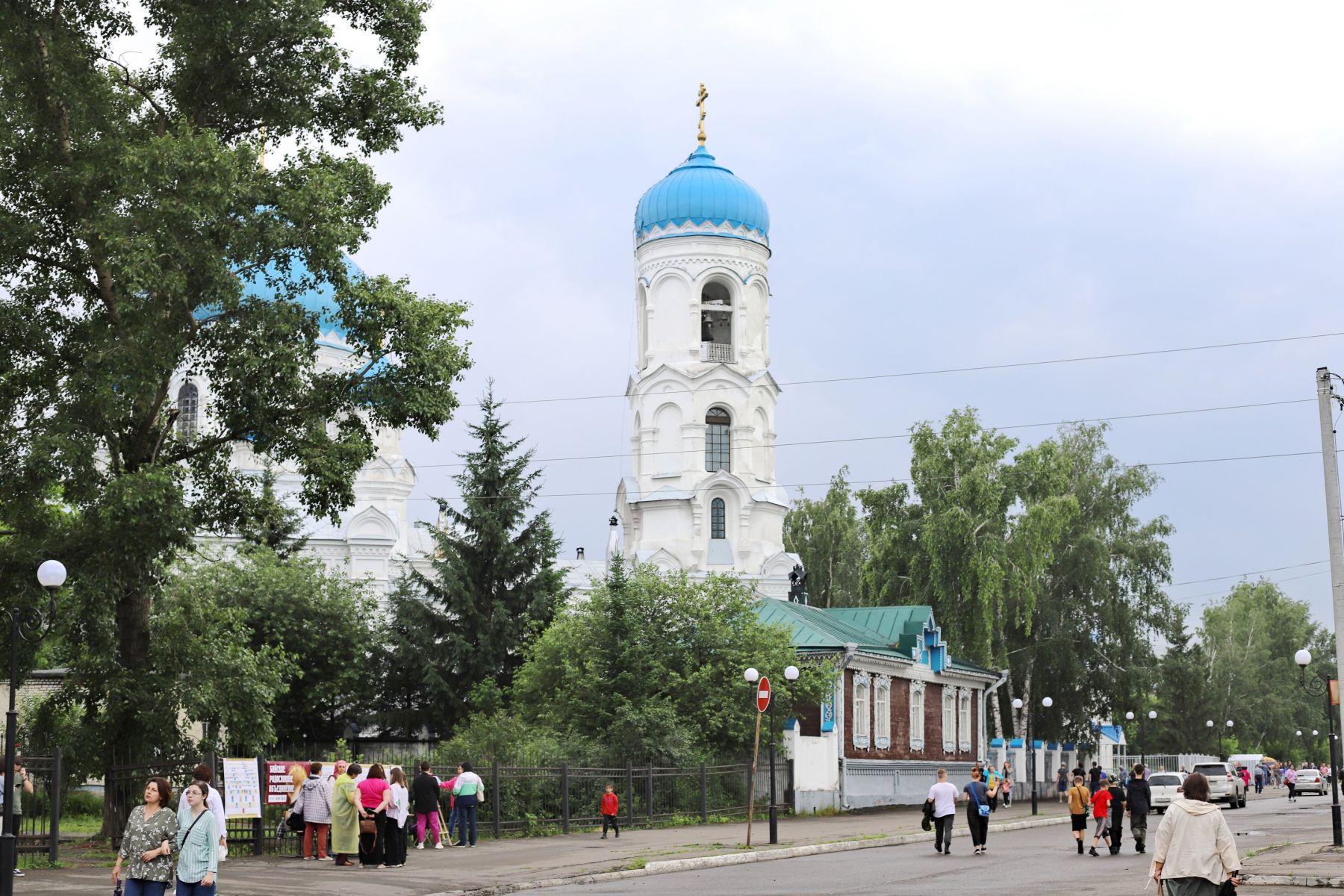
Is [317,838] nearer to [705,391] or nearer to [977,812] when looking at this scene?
[977,812]

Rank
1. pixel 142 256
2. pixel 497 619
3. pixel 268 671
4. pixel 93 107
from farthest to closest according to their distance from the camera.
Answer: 1. pixel 497 619
2. pixel 268 671
3. pixel 93 107
4. pixel 142 256

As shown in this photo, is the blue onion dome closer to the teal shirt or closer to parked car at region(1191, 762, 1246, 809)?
parked car at region(1191, 762, 1246, 809)

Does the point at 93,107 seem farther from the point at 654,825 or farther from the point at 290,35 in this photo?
the point at 654,825

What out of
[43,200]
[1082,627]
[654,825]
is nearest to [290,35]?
[43,200]

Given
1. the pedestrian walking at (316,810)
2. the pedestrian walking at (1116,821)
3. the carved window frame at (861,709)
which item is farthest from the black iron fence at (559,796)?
the pedestrian walking at (1116,821)

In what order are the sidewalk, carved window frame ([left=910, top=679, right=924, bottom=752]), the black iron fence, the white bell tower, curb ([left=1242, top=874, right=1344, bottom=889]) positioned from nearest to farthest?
1. curb ([left=1242, top=874, right=1344, bottom=889])
2. the sidewalk
3. the black iron fence
4. carved window frame ([left=910, top=679, right=924, bottom=752])
5. the white bell tower

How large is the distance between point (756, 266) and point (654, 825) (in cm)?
3164

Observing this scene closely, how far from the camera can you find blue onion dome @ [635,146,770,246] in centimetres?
5747

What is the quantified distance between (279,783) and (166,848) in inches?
473

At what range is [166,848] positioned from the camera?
434 inches

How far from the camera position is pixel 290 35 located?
69.2 ft

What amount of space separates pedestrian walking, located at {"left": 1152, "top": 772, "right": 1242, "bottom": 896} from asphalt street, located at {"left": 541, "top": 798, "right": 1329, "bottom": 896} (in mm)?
5739

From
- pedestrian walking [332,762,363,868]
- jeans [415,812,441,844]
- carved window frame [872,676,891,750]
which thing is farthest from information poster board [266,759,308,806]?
carved window frame [872,676,891,750]

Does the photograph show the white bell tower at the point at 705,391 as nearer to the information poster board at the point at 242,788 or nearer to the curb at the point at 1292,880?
the information poster board at the point at 242,788
